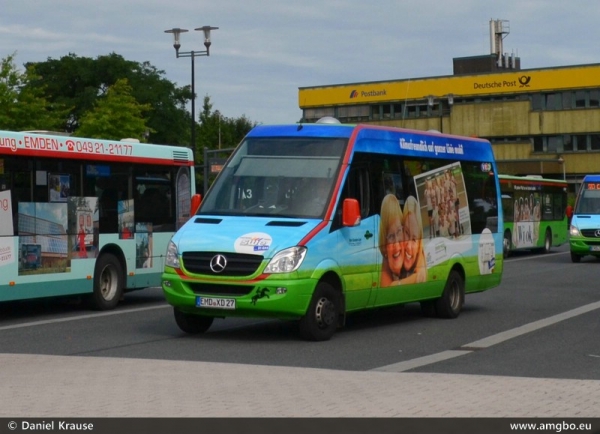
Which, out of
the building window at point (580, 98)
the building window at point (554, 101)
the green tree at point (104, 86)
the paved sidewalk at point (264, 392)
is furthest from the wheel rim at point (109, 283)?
the building window at point (554, 101)

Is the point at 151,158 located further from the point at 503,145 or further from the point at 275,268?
the point at 503,145

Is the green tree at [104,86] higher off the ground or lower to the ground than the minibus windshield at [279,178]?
higher

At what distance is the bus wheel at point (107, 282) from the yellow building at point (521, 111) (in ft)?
236

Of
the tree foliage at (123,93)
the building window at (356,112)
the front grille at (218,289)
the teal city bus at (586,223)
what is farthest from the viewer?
the building window at (356,112)

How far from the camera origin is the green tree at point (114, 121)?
71688 millimetres

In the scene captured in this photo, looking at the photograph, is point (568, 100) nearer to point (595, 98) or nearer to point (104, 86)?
point (595, 98)

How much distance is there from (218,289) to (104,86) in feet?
260

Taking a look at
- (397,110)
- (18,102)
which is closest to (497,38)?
(397,110)

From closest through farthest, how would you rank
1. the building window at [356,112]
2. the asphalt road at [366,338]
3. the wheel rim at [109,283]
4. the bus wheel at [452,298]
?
1. the asphalt road at [366,338]
2. the bus wheel at [452,298]
3. the wheel rim at [109,283]
4. the building window at [356,112]

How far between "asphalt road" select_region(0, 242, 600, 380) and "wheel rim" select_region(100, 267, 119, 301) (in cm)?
35

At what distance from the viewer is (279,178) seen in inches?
593

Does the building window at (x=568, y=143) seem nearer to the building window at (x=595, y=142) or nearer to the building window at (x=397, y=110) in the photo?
the building window at (x=595, y=142)

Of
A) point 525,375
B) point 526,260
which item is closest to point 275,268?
point 525,375

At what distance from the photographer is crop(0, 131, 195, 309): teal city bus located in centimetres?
1730
